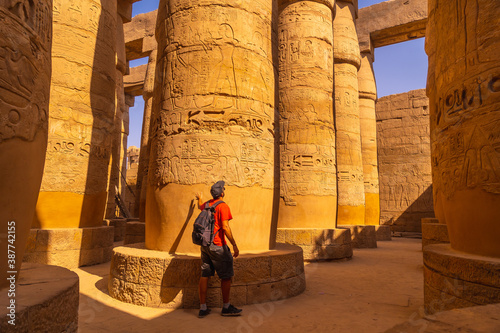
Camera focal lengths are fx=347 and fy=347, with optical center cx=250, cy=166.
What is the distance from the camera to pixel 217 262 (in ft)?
11.6

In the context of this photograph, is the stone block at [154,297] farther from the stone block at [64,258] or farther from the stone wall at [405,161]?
the stone wall at [405,161]

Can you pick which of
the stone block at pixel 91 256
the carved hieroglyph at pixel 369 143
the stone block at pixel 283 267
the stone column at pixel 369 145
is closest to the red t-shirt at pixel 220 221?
the stone block at pixel 283 267

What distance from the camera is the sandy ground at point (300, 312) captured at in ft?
10.7

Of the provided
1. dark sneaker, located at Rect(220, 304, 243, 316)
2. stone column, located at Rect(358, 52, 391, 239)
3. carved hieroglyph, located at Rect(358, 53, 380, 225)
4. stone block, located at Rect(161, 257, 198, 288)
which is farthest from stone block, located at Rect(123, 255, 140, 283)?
carved hieroglyph, located at Rect(358, 53, 380, 225)

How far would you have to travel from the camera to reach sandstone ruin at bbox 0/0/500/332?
201cm

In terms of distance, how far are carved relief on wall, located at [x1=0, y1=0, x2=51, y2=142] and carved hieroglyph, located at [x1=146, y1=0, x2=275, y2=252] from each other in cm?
229

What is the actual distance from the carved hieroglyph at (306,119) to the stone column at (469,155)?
13.6ft

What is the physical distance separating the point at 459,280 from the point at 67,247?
5794mm

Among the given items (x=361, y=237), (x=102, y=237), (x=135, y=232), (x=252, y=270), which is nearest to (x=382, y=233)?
(x=361, y=237)

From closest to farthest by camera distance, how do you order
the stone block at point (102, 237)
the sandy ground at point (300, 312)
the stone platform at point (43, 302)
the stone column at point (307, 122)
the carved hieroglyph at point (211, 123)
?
the stone platform at point (43, 302) < the sandy ground at point (300, 312) < the carved hieroglyph at point (211, 123) < the stone block at point (102, 237) < the stone column at point (307, 122)

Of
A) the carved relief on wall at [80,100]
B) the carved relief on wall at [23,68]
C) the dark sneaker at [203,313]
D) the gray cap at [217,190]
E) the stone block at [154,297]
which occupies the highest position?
the carved relief on wall at [80,100]

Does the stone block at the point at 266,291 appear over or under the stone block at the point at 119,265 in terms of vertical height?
under

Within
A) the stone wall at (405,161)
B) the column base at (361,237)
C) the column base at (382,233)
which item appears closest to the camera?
the column base at (361,237)

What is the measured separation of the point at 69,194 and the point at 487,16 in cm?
654
